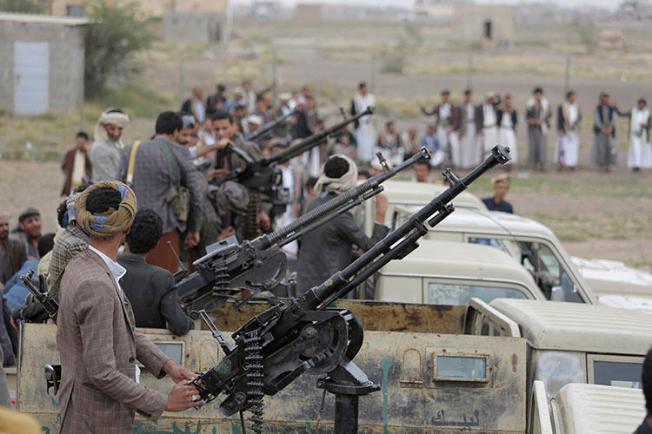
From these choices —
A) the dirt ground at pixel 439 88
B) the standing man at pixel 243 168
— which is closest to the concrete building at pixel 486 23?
the dirt ground at pixel 439 88

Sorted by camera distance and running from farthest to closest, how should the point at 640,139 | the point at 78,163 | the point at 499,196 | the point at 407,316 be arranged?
the point at 640,139 → the point at 78,163 → the point at 499,196 → the point at 407,316

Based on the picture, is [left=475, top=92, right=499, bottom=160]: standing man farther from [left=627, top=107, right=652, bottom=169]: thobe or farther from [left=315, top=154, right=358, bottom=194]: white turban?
[left=315, top=154, right=358, bottom=194]: white turban

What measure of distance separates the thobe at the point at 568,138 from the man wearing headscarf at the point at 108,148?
18361 millimetres

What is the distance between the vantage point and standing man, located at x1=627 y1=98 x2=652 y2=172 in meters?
28.5

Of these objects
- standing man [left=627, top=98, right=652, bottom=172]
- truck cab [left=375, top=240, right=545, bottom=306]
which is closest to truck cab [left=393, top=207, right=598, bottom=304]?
truck cab [left=375, top=240, right=545, bottom=306]

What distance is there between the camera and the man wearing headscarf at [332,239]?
8.68m

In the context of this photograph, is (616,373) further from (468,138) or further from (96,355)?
(468,138)

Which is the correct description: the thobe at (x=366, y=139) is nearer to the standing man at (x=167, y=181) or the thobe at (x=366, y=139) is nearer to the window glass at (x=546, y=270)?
the window glass at (x=546, y=270)

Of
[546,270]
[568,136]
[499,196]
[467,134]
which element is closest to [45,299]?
[546,270]

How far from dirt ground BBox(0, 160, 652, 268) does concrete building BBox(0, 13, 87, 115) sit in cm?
411

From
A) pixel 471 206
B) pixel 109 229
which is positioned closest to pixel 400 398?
pixel 109 229

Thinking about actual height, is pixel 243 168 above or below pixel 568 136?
above

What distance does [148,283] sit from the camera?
6.66m

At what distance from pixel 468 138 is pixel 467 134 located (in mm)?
88
